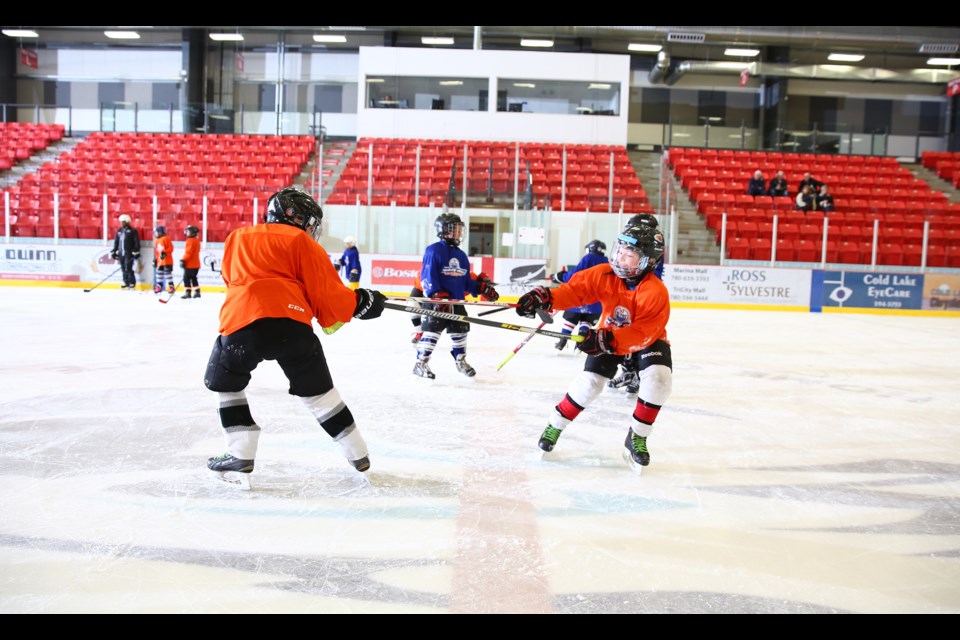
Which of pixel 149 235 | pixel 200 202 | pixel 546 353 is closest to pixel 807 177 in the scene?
pixel 546 353

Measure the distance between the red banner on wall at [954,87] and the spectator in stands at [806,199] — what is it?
29.5 feet

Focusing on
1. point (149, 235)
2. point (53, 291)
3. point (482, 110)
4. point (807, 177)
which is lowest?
point (53, 291)

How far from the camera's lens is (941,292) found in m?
12.8

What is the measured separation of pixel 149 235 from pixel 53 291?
1.80 meters

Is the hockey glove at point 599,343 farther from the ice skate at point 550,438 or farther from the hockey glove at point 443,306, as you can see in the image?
the hockey glove at point 443,306

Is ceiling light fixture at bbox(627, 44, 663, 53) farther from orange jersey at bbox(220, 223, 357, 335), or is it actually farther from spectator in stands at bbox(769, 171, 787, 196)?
orange jersey at bbox(220, 223, 357, 335)

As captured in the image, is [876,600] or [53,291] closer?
[876,600]

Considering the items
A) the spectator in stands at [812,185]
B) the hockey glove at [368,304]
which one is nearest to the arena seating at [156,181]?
the spectator in stands at [812,185]

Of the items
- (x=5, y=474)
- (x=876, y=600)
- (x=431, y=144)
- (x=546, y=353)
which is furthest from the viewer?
(x=431, y=144)

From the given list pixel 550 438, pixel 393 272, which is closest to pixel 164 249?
pixel 393 272

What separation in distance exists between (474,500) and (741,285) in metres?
11.0
